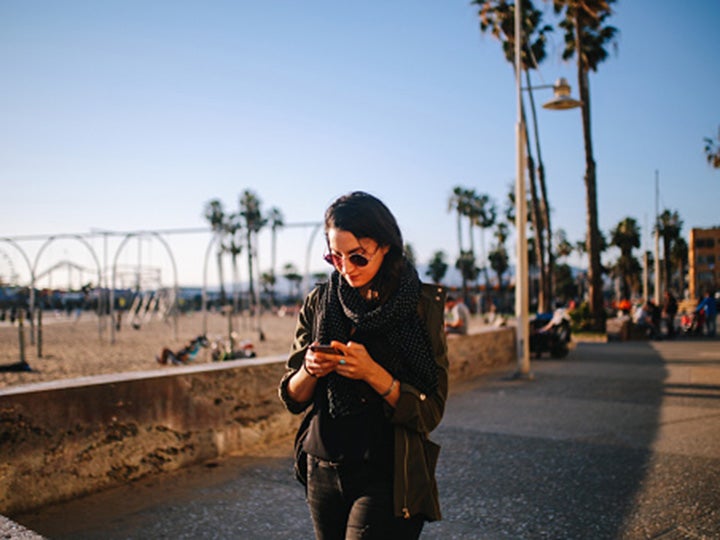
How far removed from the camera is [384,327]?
71.4 inches

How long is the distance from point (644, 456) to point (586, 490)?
1202mm

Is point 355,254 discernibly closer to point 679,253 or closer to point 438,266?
point 679,253

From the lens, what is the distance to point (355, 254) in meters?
1.88

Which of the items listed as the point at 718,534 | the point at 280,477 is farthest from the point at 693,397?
the point at 280,477

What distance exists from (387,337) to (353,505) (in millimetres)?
490

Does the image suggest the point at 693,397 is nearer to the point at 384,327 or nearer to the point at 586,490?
the point at 586,490

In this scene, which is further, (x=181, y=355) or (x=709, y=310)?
(x=709, y=310)

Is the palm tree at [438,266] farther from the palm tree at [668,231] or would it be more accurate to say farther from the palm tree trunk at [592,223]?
the palm tree trunk at [592,223]

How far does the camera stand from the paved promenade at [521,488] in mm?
3656

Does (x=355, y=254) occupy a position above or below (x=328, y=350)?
above

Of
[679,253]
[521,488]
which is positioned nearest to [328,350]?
[521,488]

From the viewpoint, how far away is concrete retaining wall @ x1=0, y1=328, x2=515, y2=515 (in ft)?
12.6

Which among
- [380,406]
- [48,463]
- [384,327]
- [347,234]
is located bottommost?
[48,463]

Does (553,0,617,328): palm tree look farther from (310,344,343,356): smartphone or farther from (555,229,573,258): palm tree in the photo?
(555,229,573,258): palm tree
